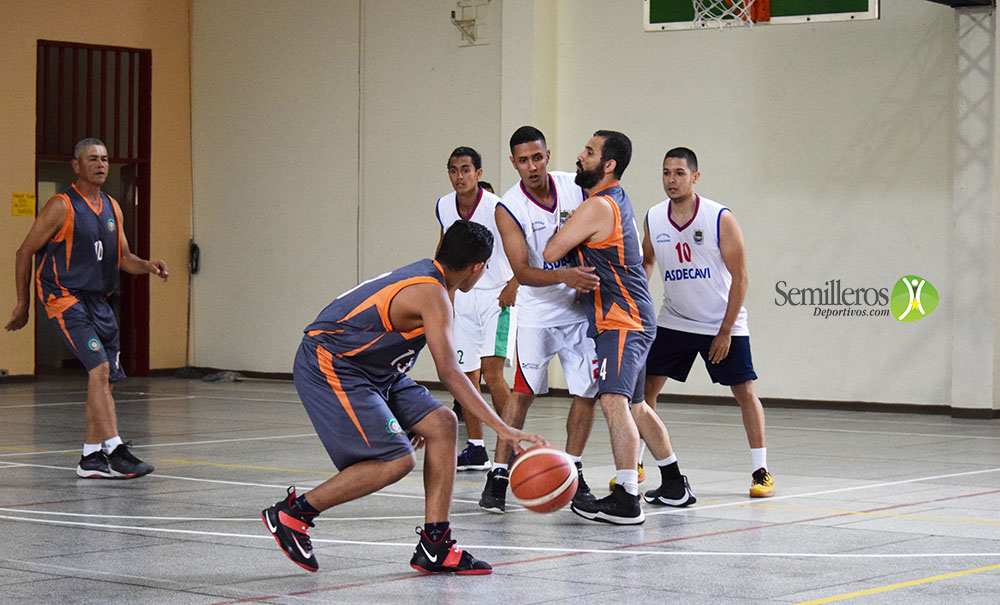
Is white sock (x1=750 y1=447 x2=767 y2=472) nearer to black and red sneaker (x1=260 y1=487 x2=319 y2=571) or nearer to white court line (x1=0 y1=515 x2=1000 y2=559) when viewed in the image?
white court line (x1=0 y1=515 x2=1000 y2=559)

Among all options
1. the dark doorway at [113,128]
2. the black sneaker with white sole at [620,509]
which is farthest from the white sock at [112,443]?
the dark doorway at [113,128]

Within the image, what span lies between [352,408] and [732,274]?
3.25m

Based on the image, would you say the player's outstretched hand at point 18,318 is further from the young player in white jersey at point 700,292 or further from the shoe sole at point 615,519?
the shoe sole at point 615,519

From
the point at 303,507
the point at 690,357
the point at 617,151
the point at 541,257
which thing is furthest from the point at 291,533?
the point at 690,357

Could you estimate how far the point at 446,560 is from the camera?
567 centimetres

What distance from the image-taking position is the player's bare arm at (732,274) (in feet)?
26.6

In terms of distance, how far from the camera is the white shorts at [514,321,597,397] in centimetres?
757

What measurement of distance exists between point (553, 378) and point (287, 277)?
438 cm

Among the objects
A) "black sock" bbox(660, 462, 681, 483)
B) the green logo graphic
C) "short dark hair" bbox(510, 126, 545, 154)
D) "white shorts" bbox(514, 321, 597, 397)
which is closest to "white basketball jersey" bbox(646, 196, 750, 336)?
"white shorts" bbox(514, 321, 597, 397)

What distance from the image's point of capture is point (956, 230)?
14.0 meters

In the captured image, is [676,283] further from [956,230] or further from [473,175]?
[956,230]

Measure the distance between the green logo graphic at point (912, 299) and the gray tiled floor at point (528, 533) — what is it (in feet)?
9.55

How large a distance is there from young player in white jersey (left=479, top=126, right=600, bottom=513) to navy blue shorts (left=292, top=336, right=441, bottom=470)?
1679mm

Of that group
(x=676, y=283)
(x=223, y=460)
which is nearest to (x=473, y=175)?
(x=676, y=283)
